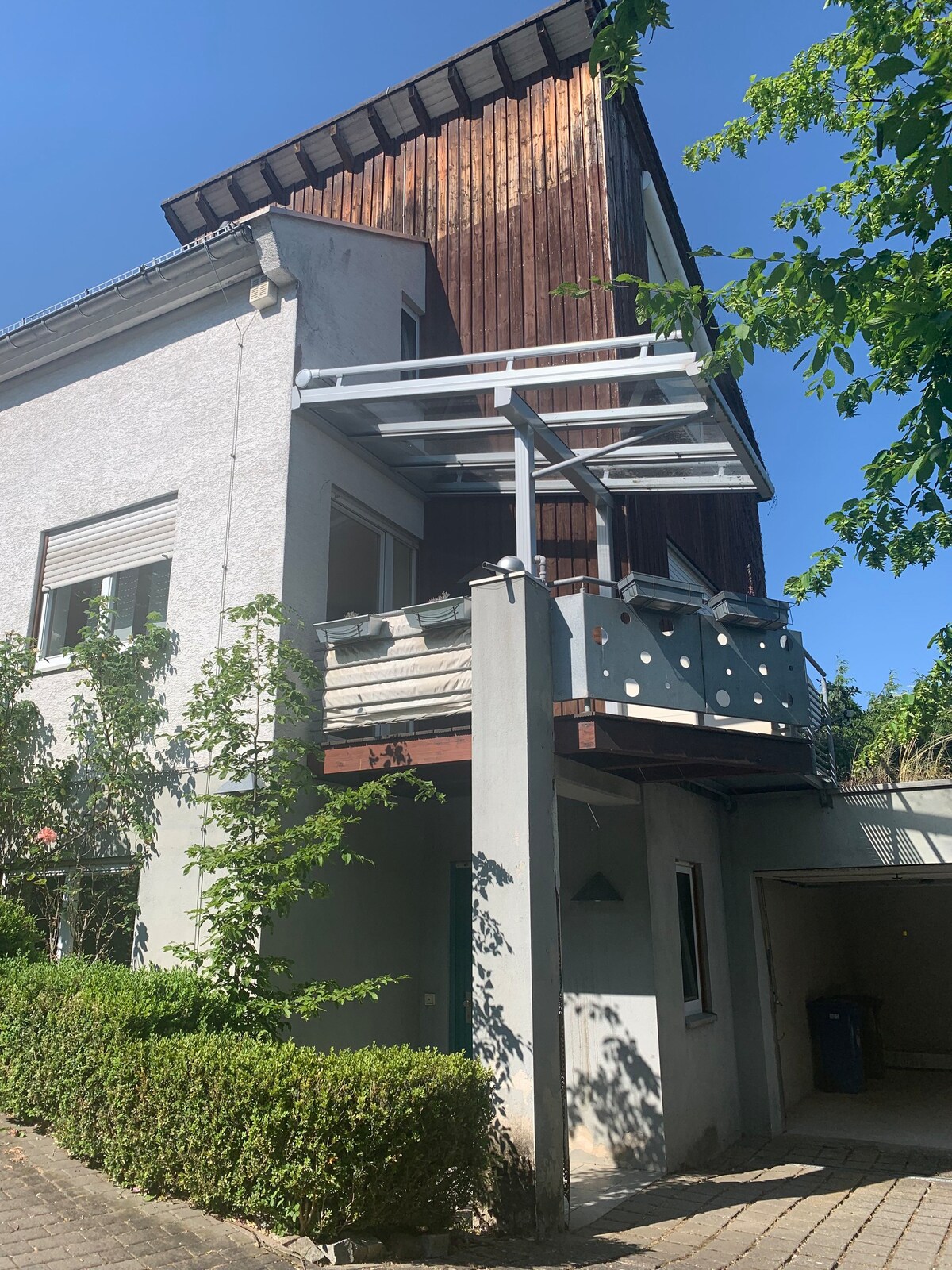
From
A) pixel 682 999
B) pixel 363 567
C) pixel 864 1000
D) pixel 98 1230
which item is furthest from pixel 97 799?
pixel 864 1000

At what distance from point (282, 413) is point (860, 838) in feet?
25.4

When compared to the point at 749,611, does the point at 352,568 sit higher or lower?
higher

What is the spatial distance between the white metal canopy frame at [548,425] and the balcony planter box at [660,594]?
941mm

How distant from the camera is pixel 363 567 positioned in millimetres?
10516

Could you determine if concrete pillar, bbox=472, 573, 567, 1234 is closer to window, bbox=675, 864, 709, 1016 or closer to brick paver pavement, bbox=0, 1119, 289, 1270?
brick paver pavement, bbox=0, 1119, 289, 1270

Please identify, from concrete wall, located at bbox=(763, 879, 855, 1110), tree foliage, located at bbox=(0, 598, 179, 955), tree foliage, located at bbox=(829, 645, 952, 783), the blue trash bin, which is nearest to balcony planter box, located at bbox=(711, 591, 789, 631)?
tree foliage, located at bbox=(829, 645, 952, 783)

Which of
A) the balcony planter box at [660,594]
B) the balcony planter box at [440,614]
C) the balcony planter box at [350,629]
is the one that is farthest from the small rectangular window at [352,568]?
the balcony planter box at [660,594]

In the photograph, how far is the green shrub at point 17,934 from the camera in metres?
7.96

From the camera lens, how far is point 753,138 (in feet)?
38.1

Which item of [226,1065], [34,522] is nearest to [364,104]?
[34,522]

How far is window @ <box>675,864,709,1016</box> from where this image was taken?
384 inches

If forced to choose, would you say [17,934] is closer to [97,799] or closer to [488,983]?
[97,799]

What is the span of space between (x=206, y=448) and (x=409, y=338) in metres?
3.82

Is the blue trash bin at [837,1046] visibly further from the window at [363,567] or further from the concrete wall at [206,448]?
the concrete wall at [206,448]
